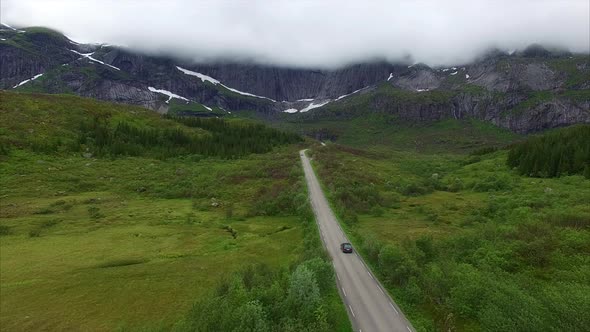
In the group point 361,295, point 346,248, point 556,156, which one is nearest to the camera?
point 361,295

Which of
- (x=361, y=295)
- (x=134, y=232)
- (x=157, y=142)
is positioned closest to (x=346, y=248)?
(x=361, y=295)

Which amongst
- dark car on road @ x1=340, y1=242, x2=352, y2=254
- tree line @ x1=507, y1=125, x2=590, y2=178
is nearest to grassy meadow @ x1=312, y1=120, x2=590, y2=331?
dark car on road @ x1=340, y1=242, x2=352, y2=254

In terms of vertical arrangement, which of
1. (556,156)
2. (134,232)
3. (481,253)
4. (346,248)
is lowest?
(134,232)

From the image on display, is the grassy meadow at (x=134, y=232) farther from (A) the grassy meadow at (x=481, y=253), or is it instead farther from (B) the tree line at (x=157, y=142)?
(A) the grassy meadow at (x=481, y=253)

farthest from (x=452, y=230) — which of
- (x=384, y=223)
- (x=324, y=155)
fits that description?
(x=324, y=155)

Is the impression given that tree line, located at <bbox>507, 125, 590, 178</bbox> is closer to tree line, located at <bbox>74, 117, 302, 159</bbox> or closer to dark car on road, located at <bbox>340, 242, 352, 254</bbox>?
dark car on road, located at <bbox>340, 242, 352, 254</bbox>

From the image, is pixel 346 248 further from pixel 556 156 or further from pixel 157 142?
pixel 157 142

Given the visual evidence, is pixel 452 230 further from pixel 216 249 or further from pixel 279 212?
pixel 216 249
